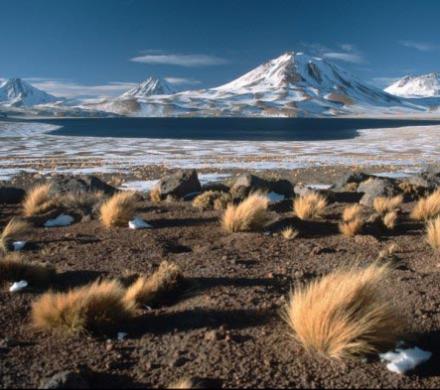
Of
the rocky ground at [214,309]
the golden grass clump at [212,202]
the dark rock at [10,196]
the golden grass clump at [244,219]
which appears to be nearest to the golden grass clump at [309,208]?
the rocky ground at [214,309]

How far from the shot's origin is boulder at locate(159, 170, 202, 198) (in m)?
15.2

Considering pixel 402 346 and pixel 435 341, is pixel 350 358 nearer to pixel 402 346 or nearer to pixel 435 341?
pixel 402 346

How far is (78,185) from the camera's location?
15.7 meters

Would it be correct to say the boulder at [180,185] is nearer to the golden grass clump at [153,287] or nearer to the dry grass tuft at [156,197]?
the dry grass tuft at [156,197]

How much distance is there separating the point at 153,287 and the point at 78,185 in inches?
397

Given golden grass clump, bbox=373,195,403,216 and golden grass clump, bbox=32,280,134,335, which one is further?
golden grass clump, bbox=373,195,403,216

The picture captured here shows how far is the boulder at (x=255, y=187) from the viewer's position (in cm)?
1551

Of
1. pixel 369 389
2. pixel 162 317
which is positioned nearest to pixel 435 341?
pixel 369 389

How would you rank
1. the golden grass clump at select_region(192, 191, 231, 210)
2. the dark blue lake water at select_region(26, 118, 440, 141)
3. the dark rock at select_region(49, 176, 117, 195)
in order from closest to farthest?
the golden grass clump at select_region(192, 191, 231, 210) < the dark rock at select_region(49, 176, 117, 195) < the dark blue lake water at select_region(26, 118, 440, 141)

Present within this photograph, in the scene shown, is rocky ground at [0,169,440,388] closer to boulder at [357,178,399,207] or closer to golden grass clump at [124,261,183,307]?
golden grass clump at [124,261,183,307]

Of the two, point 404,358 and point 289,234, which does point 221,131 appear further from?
point 404,358

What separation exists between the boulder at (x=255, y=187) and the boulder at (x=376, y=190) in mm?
2441

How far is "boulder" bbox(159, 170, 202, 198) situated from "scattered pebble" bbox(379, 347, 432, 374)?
10861 mm

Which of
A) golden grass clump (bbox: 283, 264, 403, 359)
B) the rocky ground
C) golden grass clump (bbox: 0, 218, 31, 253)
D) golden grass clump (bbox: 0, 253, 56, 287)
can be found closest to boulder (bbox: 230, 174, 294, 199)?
the rocky ground
